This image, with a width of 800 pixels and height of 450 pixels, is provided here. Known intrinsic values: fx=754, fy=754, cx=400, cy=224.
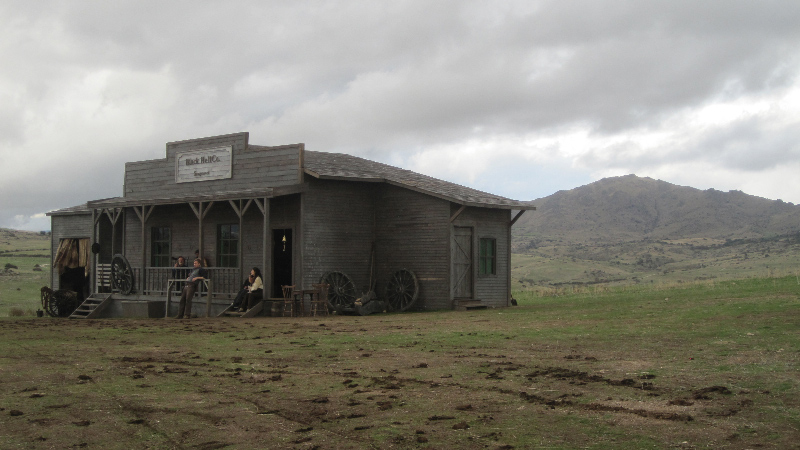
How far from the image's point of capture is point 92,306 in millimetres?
25953

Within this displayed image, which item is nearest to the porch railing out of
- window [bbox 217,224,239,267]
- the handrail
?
the handrail

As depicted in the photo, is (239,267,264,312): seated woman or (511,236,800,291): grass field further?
(511,236,800,291): grass field

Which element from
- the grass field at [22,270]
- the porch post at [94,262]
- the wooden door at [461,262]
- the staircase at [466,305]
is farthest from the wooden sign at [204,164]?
the grass field at [22,270]

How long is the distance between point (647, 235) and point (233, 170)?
4475 inches

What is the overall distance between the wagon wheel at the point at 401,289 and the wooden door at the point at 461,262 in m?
1.25

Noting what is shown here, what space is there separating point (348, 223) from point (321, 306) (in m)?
2.84

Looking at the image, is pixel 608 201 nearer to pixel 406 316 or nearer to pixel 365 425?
pixel 406 316

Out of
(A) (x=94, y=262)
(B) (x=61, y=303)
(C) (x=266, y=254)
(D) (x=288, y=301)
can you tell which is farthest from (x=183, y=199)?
(B) (x=61, y=303)

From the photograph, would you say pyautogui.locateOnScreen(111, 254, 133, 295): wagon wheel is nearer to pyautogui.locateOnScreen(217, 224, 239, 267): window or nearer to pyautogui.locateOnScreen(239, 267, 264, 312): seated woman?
pyautogui.locateOnScreen(217, 224, 239, 267): window

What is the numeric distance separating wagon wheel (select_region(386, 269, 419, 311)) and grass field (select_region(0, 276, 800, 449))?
7235 mm

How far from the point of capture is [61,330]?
1759 centimetres

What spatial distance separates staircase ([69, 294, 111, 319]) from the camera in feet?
82.5

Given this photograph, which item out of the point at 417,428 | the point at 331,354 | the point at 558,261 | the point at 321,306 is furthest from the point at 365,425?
the point at 558,261

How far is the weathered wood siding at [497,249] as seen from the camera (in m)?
23.9
